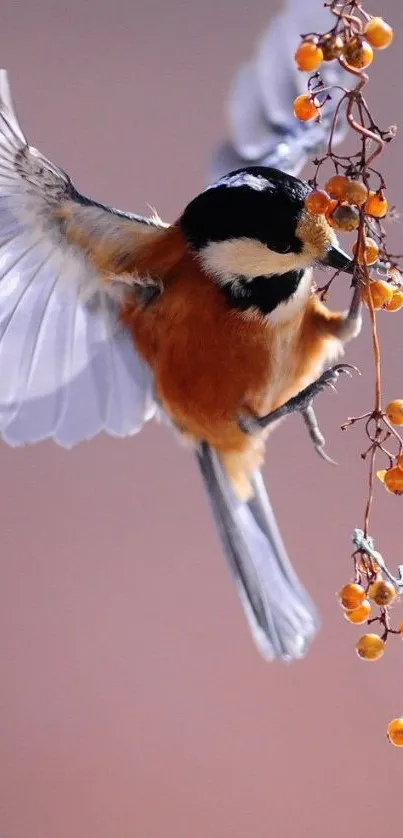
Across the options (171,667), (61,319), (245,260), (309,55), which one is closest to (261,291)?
(245,260)

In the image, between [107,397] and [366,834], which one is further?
[366,834]

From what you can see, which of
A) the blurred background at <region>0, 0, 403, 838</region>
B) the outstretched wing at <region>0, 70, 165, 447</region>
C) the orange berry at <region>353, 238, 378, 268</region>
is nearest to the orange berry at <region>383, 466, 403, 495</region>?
the orange berry at <region>353, 238, 378, 268</region>

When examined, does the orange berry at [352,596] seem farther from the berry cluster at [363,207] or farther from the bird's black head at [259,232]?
the bird's black head at [259,232]

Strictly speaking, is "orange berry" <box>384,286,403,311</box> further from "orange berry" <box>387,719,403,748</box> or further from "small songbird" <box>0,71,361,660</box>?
"orange berry" <box>387,719,403,748</box>

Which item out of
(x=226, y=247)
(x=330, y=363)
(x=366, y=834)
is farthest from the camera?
(x=366, y=834)

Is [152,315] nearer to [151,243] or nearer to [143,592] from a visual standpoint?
[151,243]

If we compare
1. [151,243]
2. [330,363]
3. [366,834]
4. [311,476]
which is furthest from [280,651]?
[366,834]

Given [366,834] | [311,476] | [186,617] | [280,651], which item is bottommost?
[366,834]
